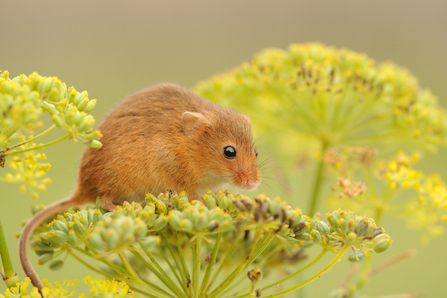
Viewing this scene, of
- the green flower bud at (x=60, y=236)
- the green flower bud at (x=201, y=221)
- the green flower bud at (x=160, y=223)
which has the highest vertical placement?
the green flower bud at (x=201, y=221)

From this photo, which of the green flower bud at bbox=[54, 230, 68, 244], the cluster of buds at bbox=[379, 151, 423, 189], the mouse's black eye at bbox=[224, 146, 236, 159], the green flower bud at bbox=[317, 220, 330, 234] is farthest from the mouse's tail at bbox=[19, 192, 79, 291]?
the cluster of buds at bbox=[379, 151, 423, 189]

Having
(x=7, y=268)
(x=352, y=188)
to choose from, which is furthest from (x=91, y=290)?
(x=352, y=188)

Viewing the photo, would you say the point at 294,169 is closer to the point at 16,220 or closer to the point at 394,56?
the point at 16,220

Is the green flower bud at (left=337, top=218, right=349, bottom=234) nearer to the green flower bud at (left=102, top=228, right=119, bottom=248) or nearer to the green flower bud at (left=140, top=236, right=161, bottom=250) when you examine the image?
the green flower bud at (left=140, top=236, right=161, bottom=250)

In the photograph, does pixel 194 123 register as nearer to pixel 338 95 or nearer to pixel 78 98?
pixel 78 98

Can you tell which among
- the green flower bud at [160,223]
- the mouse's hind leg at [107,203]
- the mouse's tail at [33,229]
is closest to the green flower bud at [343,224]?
the green flower bud at [160,223]

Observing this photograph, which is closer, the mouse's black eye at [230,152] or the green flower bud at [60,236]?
the green flower bud at [60,236]

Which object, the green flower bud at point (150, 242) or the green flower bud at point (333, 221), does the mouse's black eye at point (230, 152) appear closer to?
the green flower bud at point (333, 221)
